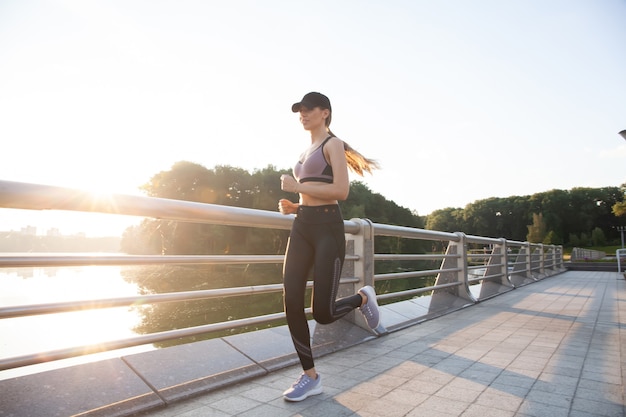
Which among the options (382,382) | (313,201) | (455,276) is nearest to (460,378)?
(382,382)

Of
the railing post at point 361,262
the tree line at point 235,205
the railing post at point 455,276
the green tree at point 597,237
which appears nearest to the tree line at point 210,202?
the tree line at point 235,205

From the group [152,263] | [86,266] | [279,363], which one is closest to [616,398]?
[279,363]

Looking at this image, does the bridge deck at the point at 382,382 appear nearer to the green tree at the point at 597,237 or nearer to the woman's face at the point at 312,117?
the woman's face at the point at 312,117

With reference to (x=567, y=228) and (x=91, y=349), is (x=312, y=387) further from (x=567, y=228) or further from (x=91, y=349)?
(x=567, y=228)

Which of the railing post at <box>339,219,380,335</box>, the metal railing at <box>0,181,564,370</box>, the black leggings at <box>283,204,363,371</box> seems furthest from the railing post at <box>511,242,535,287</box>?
the black leggings at <box>283,204,363,371</box>

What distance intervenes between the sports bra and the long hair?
271 mm

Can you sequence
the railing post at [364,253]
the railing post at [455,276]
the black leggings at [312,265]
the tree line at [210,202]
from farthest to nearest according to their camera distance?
the tree line at [210,202] < the railing post at [455,276] < the railing post at [364,253] < the black leggings at [312,265]

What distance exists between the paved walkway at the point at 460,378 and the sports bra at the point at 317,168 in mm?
1321

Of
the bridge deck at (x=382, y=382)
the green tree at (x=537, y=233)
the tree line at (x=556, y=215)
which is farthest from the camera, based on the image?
the tree line at (x=556, y=215)

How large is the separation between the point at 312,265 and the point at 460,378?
127cm

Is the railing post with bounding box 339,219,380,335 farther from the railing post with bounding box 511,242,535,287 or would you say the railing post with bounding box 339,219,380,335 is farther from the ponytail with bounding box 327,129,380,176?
the railing post with bounding box 511,242,535,287

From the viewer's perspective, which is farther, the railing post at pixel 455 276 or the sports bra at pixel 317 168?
the railing post at pixel 455 276

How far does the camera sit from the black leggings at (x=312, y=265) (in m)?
2.46

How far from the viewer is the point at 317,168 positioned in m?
2.50
